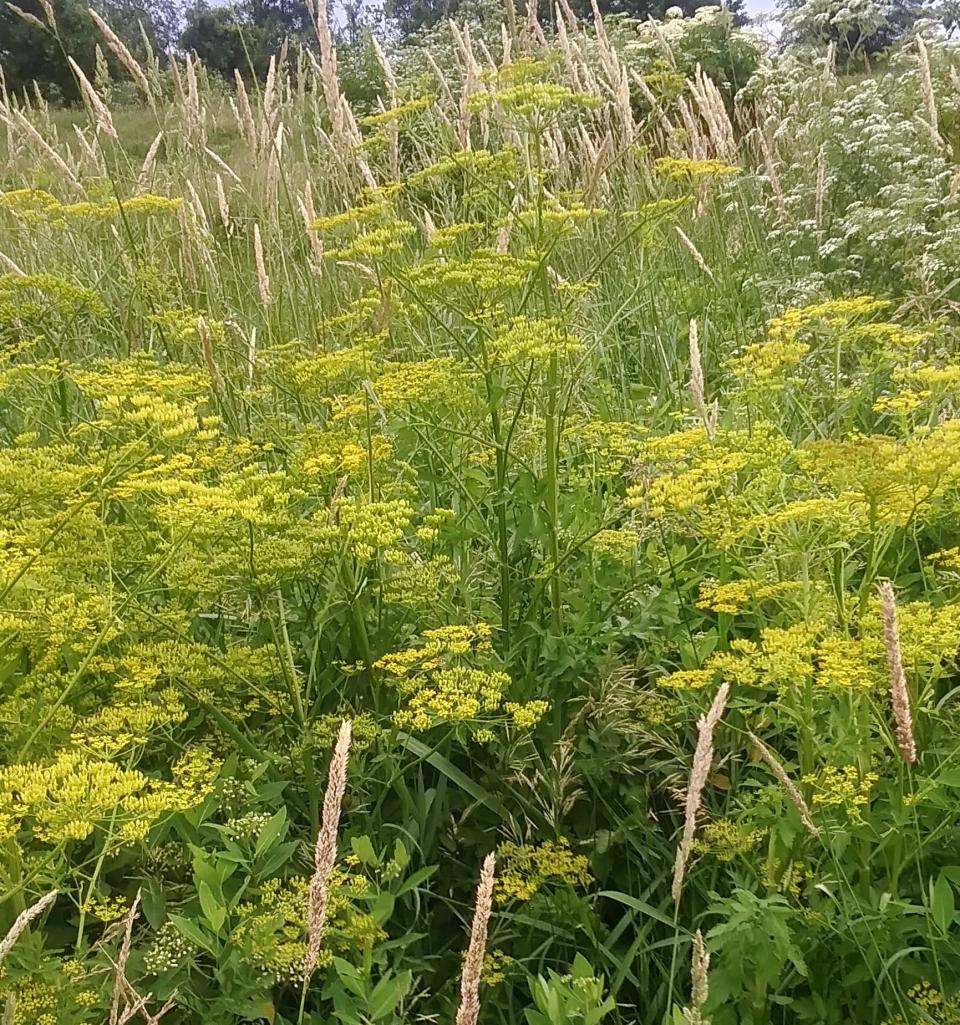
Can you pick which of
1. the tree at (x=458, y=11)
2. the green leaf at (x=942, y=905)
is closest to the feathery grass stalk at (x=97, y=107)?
the green leaf at (x=942, y=905)

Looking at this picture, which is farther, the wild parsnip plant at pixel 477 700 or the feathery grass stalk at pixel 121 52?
the feathery grass stalk at pixel 121 52

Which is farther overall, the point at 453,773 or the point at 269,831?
the point at 453,773

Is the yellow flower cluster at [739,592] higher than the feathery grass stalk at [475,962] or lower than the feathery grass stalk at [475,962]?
lower

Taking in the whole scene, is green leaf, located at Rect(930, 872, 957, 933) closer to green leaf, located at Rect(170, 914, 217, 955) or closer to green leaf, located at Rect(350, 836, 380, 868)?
green leaf, located at Rect(350, 836, 380, 868)

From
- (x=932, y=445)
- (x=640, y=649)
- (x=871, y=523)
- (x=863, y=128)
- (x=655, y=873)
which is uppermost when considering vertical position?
(x=863, y=128)

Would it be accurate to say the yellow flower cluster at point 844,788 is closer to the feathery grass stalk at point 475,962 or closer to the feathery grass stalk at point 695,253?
the feathery grass stalk at point 475,962

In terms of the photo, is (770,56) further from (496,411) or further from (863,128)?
(496,411)

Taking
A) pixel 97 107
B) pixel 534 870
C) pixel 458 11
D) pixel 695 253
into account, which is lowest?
pixel 534 870

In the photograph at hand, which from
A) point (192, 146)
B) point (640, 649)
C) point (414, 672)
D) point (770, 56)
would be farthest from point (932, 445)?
point (770, 56)

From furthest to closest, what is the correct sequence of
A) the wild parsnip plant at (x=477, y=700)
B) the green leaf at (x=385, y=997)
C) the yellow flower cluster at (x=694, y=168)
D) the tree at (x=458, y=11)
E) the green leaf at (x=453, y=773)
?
the tree at (x=458, y=11) → the yellow flower cluster at (x=694, y=168) → the green leaf at (x=453, y=773) → the wild parsnip plant at (x=477, y=700) → the green leaf at (x=385, y=997)

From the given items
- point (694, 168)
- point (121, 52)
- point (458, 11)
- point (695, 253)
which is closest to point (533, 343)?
point (694, 168)

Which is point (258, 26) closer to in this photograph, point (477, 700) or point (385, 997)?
point (477, 700)

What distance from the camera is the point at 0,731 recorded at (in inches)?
61.5

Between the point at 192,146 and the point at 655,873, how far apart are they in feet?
13.9
